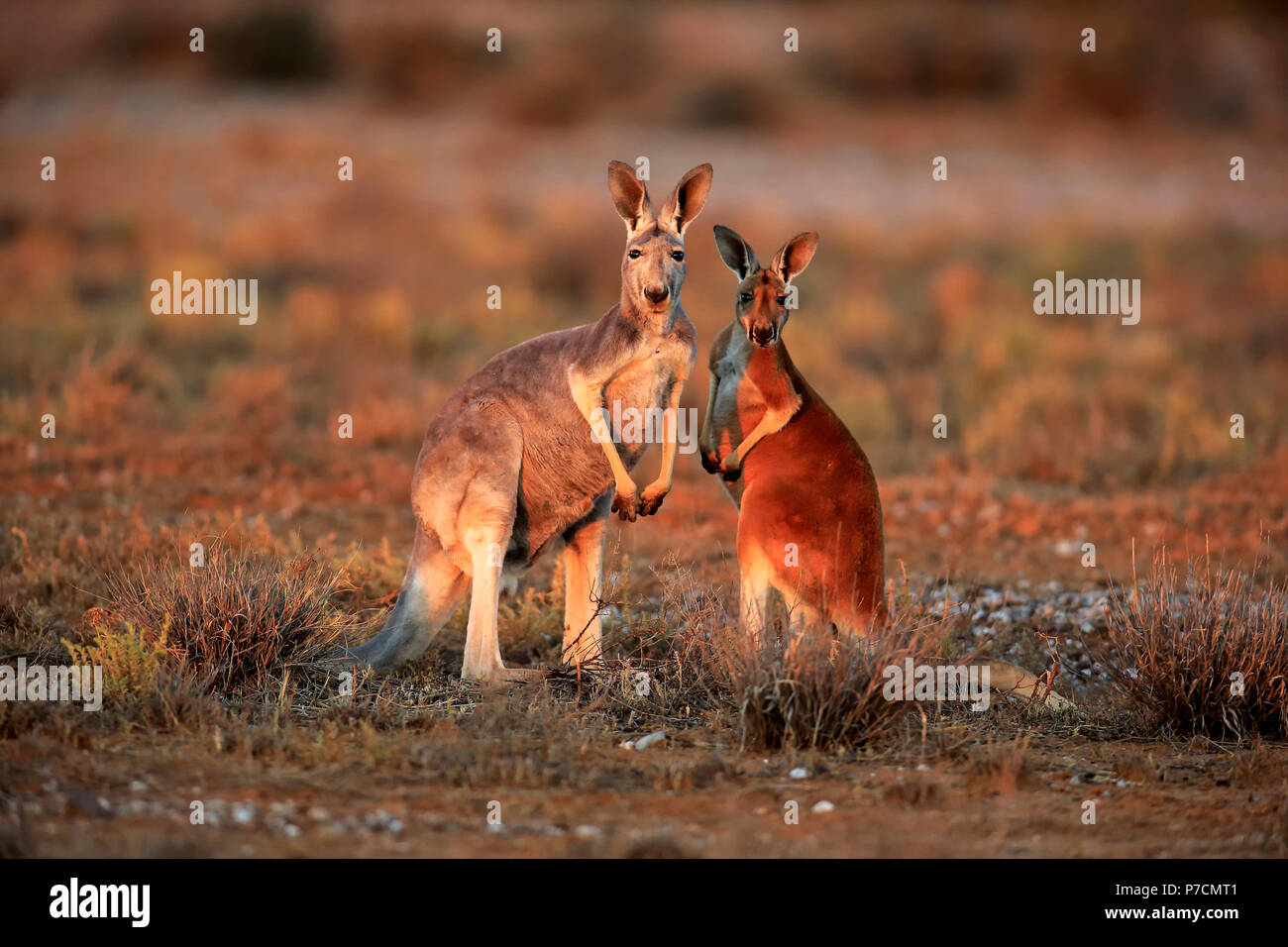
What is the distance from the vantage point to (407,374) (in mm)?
14453

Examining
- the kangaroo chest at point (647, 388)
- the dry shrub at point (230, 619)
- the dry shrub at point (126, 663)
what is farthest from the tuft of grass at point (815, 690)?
the dry shrub at point (126, 663)

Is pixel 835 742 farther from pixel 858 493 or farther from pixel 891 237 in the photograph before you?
pixel 891 237

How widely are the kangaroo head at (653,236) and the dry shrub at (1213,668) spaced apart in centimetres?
252

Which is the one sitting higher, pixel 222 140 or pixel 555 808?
pixel 222 140

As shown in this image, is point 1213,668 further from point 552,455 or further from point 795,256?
point 552,455

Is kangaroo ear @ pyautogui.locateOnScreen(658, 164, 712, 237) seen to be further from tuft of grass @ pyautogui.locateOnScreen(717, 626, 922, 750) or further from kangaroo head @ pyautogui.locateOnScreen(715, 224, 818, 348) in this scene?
tuft of grass @ pyautogui.locateOnScreen(717, 626, 922, 750)

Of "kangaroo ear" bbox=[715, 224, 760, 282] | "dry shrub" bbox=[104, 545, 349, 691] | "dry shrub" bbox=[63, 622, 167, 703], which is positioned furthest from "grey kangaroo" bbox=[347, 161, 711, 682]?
"dry shrub" bbox=[63, 622, 167, 703]

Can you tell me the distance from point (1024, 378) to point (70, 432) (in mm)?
9170

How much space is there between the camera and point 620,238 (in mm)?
19078

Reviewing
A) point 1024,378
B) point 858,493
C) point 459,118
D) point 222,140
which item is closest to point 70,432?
point 858,493

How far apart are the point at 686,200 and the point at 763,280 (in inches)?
19.8
